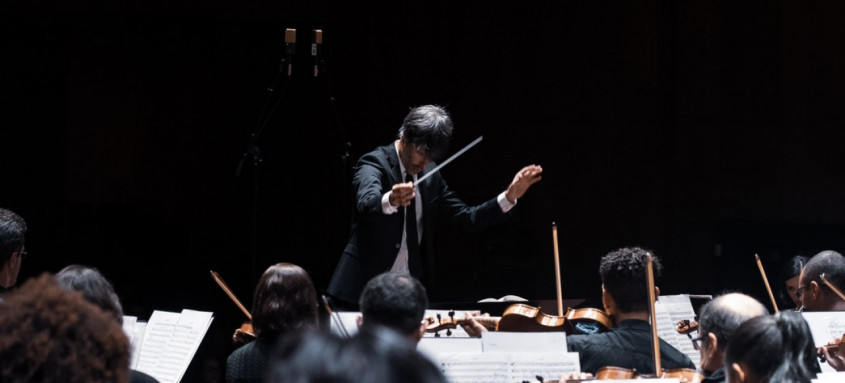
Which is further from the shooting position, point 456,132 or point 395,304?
point 456,132

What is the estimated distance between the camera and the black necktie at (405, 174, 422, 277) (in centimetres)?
390

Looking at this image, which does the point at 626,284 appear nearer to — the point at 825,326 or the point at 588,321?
the point at 588,321

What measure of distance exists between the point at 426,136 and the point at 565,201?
2.40m

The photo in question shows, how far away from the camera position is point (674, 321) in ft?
12.2

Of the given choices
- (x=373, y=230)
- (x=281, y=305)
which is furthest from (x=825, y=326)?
(x=281, y=305)

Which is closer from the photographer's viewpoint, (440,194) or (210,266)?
(440,194)

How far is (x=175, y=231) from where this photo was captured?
5.26 metres

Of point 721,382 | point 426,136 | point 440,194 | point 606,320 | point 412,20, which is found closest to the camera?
point 721,382

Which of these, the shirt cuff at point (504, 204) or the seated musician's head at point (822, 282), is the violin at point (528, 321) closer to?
the shirt cuff at point (504, 204)

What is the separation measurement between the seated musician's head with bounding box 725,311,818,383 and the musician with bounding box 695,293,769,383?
0.56m

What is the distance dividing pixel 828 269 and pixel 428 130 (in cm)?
162

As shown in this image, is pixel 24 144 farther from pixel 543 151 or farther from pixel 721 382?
pixel 721 382

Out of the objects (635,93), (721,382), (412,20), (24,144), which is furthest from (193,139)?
(721,382)

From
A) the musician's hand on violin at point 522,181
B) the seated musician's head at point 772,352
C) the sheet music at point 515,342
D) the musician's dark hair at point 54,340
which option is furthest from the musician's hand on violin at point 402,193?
the musician's dark hair at point 54,340
